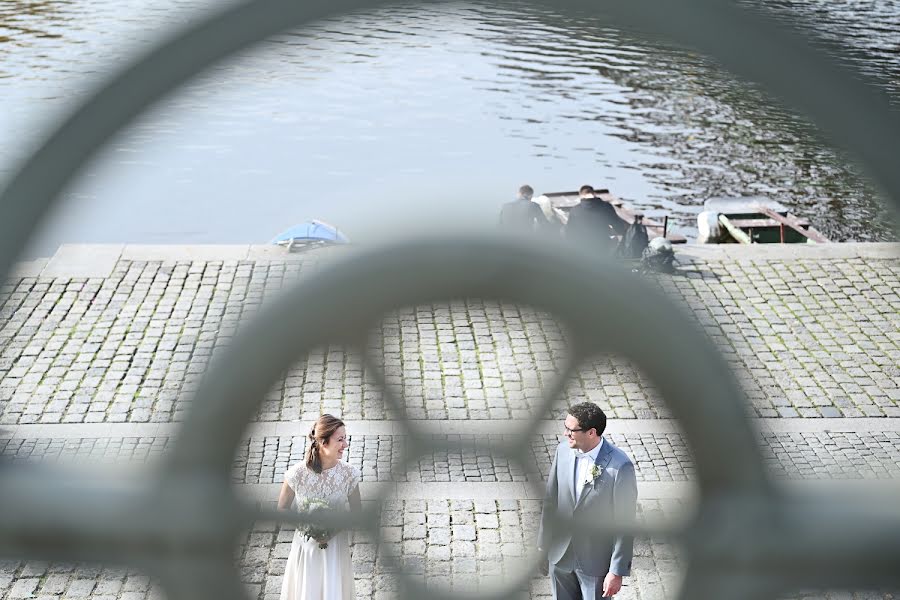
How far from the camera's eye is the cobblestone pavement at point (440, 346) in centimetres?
872

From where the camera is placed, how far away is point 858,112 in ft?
1.91

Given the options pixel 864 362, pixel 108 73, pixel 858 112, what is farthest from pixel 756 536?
pixel 864 362

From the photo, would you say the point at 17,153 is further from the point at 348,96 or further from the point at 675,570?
the point at 348,96

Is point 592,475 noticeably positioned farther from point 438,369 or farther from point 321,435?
point 438,369

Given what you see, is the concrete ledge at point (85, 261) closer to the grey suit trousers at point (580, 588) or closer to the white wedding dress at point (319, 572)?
the white wedding dress at point (319, 572)

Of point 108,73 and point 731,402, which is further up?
point 108,73

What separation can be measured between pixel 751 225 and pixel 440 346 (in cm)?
930

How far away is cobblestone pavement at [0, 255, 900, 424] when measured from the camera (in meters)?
8.72

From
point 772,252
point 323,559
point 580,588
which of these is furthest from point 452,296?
point 772,252

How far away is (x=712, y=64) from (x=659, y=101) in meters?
28.3

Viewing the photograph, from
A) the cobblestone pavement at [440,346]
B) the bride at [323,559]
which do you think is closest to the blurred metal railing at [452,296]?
the bride at [323,559]

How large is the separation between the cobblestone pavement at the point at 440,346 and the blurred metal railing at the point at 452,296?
6656 millimetres

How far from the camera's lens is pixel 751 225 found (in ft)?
57.9

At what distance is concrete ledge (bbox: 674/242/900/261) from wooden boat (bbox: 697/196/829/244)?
11.8ft
